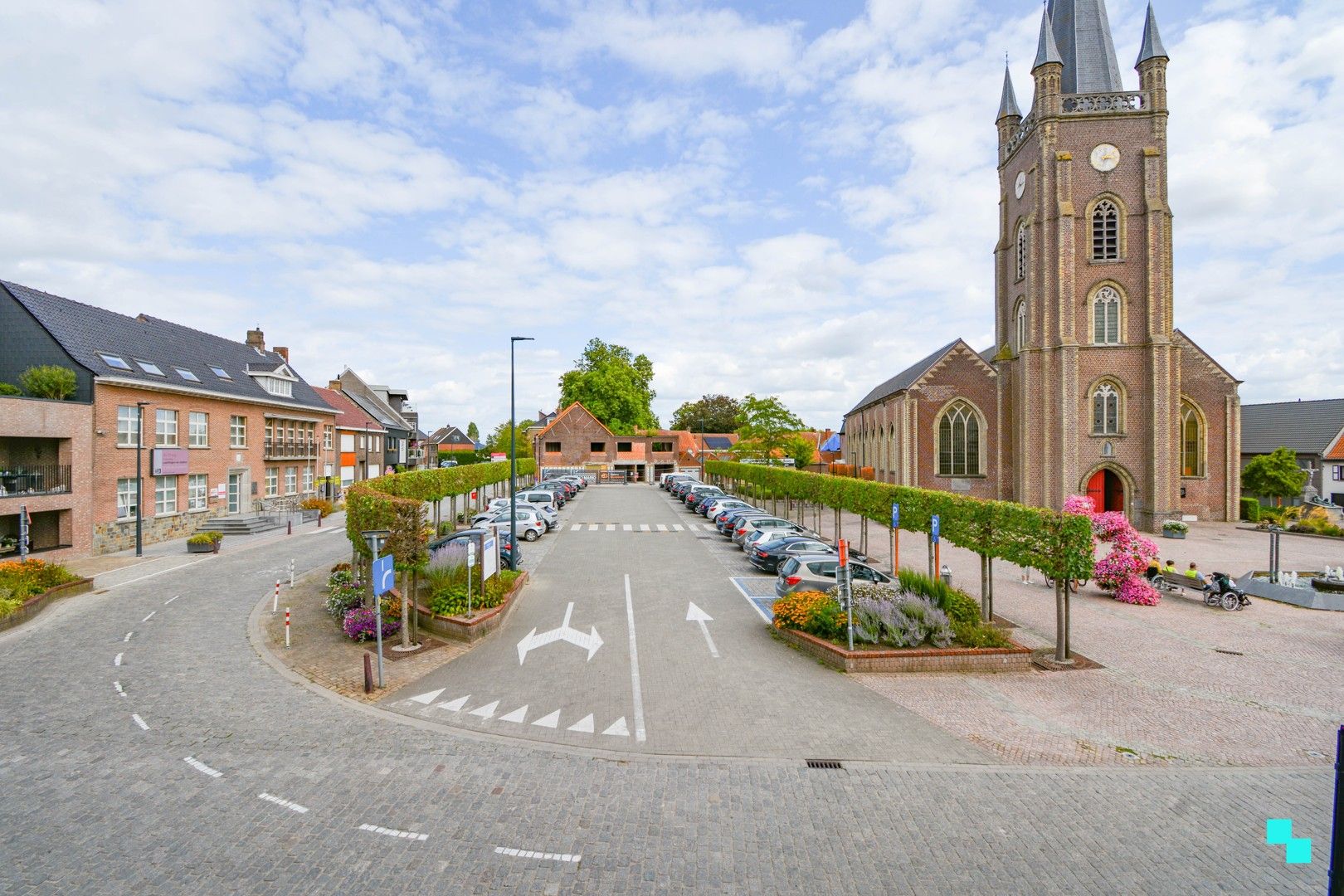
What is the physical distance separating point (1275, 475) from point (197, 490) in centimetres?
6044

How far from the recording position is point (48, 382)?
23.2 meters

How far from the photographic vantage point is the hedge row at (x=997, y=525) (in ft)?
42.5

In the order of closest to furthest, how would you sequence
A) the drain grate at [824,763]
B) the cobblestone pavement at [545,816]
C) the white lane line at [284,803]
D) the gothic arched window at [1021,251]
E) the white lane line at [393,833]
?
the cobblestone pavement at [545,816]
the white lane line at [393,833]
the white lane line at [284,803]
the drain grate at [824,763]
the gothic arched window at [1021,251]

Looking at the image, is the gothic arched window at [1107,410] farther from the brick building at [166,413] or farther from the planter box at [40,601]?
the brick building at [166,413]

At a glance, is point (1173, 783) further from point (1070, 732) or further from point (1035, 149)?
point (1035, 149)

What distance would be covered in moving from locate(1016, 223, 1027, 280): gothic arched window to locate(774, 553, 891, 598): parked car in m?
32.0

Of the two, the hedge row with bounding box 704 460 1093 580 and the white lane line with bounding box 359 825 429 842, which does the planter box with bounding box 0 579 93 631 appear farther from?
the hedge row with bounding box 704 460 1093 580

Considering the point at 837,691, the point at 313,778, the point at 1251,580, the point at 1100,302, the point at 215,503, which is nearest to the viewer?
the point at 313,778

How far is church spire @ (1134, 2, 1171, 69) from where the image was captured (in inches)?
1444

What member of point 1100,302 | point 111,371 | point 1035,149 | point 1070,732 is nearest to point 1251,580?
point 1070,732

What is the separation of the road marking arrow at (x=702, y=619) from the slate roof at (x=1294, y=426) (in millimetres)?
62281

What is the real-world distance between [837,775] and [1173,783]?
13.8 ft

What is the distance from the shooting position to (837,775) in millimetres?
8203

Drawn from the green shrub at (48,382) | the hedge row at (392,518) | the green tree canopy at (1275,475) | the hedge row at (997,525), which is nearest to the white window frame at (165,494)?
the green shrub at (48,382)
